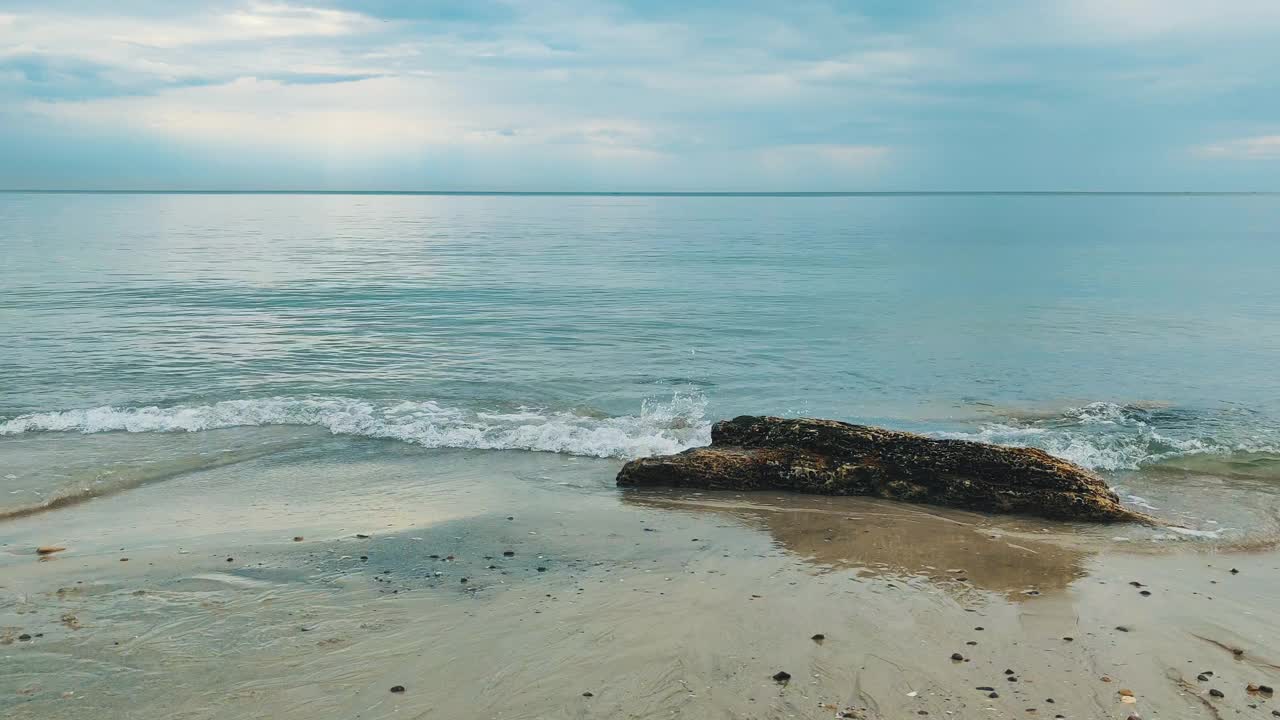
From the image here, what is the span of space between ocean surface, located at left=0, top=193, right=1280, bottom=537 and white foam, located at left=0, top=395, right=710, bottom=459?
67mm

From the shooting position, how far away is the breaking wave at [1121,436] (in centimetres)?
1512

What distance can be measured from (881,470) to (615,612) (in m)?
5.59

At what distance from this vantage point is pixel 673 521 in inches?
433

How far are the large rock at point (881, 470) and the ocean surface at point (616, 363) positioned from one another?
5.79 ft

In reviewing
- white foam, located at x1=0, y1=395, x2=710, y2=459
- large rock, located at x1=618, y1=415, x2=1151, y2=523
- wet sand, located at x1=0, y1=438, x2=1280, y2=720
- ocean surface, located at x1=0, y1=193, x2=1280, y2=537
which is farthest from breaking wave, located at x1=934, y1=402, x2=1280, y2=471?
white foam, located at x1=0, y1=395, x2=710, y2=459

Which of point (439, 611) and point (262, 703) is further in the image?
point (439, 611)

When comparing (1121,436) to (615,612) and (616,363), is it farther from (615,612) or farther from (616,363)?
(615,612)

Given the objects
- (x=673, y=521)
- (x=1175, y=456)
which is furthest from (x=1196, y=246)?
(x=673, y=521)

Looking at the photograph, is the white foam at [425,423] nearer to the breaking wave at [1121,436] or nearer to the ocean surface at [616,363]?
the ocean surface at [616,363]

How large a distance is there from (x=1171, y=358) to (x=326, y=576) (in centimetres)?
2345

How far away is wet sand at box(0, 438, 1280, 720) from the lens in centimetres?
648

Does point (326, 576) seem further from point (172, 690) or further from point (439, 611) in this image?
point (172, 690)

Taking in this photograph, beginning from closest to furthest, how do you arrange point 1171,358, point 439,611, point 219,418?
point 439,611 < point 219,418 < point 1171,358

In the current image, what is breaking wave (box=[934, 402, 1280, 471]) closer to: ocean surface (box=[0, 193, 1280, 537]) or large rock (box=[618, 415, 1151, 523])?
ocean surface (box=[0, 193, 1280, 537])
